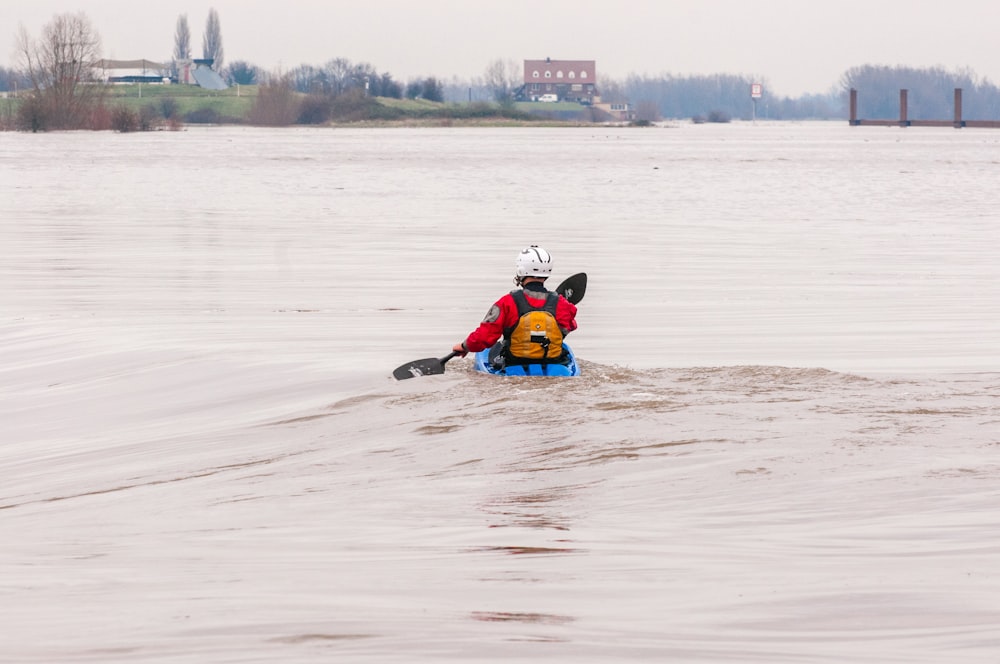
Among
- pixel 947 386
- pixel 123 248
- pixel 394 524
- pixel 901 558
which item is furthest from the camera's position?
pixel 123 248

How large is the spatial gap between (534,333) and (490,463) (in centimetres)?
268

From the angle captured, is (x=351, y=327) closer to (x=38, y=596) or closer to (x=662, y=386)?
(x=662, y=386)

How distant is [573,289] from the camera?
491 inches

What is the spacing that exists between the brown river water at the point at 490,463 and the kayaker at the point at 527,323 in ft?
0.94

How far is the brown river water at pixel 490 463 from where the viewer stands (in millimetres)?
5367

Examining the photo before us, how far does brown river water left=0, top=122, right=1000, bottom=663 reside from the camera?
537 centimetres

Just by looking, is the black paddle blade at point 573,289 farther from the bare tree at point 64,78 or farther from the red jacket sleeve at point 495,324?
the bare tree at point 64,78

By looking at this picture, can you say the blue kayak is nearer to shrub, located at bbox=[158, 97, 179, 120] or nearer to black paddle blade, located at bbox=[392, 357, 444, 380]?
black paddle blade, located at bbox=[392, 357, 444, 380]

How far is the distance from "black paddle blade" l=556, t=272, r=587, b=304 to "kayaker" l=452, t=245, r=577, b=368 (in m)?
1.08

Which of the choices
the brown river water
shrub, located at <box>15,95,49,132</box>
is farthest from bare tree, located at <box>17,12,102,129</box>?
the brown river water

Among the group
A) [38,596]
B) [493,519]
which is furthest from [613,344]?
[38,596]

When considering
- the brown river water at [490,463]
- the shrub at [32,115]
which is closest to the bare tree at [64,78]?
the shrub at [32,115]

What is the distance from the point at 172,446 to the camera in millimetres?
9500

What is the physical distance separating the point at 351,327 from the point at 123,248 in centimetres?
1041
